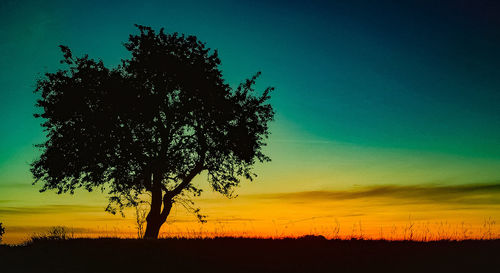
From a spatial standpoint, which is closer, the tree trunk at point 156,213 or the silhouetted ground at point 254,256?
the silhouetted ground at point 254,256

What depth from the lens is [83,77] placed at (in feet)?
80.4

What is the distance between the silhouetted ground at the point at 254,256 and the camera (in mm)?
13281

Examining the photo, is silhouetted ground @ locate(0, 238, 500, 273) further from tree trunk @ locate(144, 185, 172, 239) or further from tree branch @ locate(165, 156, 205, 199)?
tree branch @ locate(165, 156, 205, 199)

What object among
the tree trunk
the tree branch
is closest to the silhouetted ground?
the tree trunk

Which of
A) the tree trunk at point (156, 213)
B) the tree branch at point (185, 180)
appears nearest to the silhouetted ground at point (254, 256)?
the tree trunk at point (156, 213)

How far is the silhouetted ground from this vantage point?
1328cm

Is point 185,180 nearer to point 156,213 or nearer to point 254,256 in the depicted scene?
point 156,213

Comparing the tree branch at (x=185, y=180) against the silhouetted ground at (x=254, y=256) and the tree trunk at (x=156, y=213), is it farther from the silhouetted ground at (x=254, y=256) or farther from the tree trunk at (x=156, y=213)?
the silhouetted ground at (x=254, y=256)

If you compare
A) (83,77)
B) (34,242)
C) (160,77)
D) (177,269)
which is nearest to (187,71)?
(160,77)

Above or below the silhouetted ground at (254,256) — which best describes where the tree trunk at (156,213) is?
above

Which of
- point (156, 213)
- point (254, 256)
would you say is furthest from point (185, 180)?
point (254, 256)

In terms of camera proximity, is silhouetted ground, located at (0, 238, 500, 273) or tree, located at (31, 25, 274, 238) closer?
silhouetted ground, located at (0, 238, 500, 273)

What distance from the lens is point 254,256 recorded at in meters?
14.7

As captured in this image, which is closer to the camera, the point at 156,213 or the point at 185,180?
the point at 156,213
